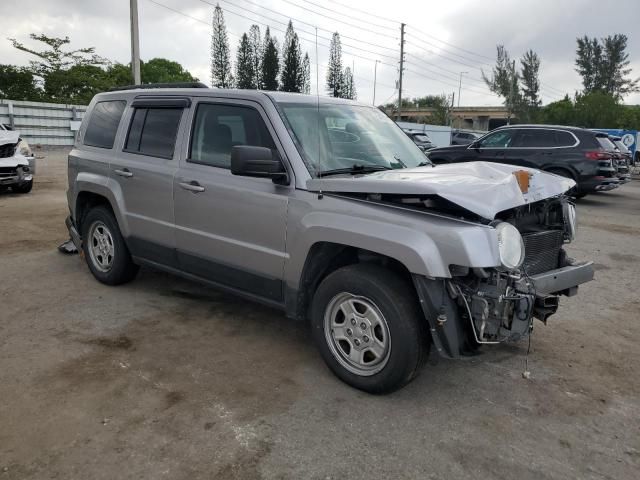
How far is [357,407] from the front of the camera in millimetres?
3316

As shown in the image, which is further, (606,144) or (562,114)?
(562,114)

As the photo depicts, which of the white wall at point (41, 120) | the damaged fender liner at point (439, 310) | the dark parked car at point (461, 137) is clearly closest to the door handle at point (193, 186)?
the damaged fender liner at point (439, 310)

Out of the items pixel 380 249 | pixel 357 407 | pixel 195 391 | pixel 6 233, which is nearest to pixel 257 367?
pixel 195 391

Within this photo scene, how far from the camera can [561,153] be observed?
12719 mm

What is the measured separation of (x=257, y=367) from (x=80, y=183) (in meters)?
3.02

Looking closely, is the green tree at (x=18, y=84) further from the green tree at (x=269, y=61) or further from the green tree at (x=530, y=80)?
the green tree at (x=530, y=80)

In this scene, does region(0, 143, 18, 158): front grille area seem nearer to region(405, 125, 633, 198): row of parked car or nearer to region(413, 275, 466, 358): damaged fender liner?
region(405, 125, 633, 198): row of parked car

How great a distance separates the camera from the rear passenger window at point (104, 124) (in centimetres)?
526

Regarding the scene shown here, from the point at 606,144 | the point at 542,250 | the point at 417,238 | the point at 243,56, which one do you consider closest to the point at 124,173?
the point at 417,238

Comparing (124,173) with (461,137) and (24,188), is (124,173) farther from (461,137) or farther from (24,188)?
(461,137)

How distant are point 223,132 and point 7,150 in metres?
9.13

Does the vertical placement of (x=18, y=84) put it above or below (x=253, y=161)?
above

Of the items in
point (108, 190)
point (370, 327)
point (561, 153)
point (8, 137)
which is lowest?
point (370, 327)

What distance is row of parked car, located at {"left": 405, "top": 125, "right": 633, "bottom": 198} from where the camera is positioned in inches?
491
